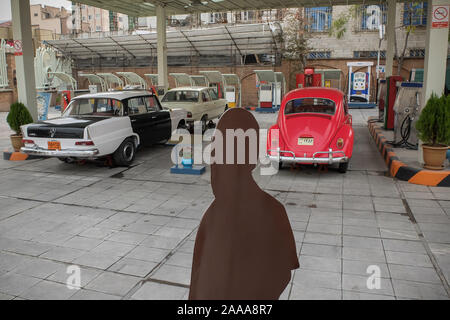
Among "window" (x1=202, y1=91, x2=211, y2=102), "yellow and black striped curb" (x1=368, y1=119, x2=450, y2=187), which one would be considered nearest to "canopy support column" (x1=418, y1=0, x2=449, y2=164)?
"yellow and black striped curb" (x1=368, y1=119, x2=450, y2=187)

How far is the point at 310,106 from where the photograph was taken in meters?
8.31

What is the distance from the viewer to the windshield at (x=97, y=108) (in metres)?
8.69

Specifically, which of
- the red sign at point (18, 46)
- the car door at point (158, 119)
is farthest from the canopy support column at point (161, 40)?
the red sign at point (18, 46)

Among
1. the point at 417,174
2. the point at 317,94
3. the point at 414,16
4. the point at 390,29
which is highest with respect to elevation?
the point at 414,16

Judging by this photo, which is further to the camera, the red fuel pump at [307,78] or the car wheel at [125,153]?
the red fuel pump at [307,78]

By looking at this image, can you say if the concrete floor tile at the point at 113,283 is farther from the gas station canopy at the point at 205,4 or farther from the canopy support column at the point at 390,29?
the canopy support column at the point at 390,29

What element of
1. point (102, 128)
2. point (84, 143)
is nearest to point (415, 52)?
point (102, 128)

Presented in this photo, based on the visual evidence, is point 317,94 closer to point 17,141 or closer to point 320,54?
point 17,141

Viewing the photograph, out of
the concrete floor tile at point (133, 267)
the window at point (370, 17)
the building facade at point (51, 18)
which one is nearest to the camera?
the concrete floor tile at point (133, 267)

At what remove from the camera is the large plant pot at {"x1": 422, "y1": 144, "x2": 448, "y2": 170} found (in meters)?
7.20

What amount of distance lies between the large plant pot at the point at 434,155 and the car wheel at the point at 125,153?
6.20 m

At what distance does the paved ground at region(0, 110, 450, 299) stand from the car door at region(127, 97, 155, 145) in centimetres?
115

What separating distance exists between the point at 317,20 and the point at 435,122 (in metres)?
20.7
